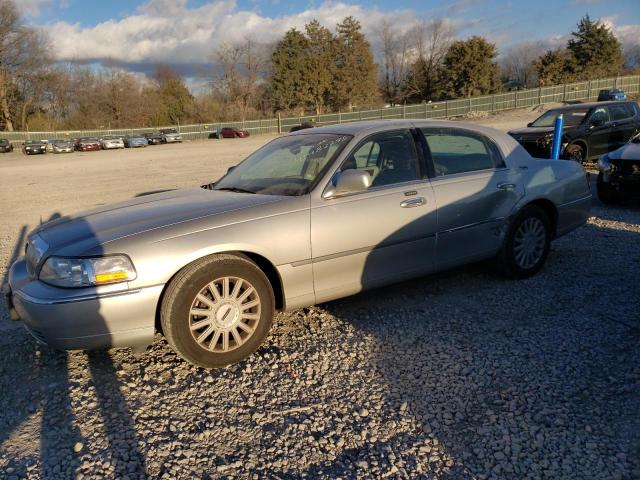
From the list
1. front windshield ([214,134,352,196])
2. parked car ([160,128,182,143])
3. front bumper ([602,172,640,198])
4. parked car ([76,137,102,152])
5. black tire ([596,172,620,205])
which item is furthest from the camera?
parked car ([160,128,182,143])

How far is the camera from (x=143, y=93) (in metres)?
74.8

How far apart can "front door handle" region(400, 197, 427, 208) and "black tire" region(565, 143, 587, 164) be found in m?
9.30

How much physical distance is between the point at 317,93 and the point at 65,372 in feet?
225

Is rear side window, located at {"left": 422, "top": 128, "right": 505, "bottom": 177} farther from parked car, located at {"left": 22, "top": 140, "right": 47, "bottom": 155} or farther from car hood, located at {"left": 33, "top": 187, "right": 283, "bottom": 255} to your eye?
parked car, located at {"left": 22, "top": 140, "right": 47, "bottom": 155}

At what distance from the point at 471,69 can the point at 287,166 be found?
67.0m

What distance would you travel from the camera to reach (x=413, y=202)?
414 centimetres

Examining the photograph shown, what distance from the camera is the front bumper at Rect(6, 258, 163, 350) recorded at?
306 cm

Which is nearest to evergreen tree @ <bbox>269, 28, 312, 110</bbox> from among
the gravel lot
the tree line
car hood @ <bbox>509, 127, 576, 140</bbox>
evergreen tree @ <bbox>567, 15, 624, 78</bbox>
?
the tree line

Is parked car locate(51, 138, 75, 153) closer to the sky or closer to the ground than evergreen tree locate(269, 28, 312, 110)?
closer to the ground

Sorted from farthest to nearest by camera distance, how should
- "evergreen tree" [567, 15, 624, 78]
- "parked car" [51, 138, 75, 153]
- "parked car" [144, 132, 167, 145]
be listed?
"evergreen tree" [567, 15, 624, 78]
"parked car" [144, 132, 167, 145]
"parked car" [51, 138, 75, 153]

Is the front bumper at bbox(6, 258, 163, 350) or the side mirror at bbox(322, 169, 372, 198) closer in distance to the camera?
the front bumper at bbox(6, 258, 163, 350)

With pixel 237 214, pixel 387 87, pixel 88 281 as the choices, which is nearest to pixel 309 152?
pixel 237 214

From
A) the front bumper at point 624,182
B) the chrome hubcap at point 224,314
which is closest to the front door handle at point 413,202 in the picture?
the chrome hubcap at point 224,314

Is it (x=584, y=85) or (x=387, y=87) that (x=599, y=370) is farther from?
(x=387, y=87)
